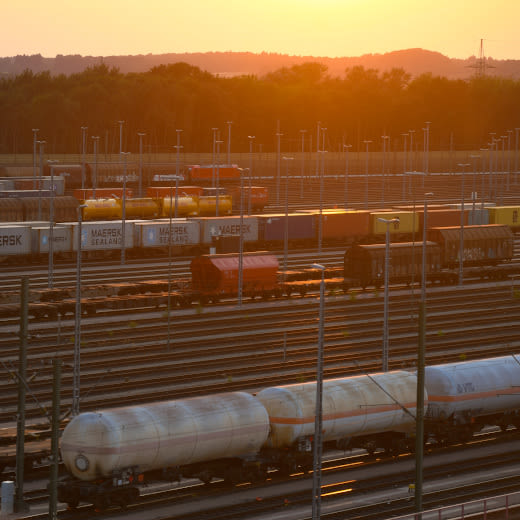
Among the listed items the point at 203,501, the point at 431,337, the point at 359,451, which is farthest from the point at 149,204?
the point at 203,501

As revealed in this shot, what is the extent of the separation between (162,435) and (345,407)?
749cm

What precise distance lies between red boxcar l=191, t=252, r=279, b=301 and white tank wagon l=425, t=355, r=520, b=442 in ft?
91.0

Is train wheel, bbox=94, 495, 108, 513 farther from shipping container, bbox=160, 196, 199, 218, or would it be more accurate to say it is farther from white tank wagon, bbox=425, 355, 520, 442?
shipping container, bbox=160, 196, 199, 218

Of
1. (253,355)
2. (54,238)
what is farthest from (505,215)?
(253,355)

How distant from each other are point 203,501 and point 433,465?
1007cm

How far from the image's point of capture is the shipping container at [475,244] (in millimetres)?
81750

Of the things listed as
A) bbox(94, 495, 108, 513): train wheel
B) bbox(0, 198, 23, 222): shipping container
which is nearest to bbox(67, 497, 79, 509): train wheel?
bbox(94, 495, 108, 513): train wheel

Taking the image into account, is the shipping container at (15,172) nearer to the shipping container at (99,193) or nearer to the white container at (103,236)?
the shipping container at (99,193)

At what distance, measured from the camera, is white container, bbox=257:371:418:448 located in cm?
3769

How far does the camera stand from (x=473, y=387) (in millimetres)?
43375

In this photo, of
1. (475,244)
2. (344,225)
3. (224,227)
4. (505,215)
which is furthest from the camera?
(505,215)

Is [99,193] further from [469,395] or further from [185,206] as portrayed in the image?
[469,395]

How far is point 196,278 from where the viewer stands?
7094cm

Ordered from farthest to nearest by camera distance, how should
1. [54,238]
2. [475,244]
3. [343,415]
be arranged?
[475,244]
[54,238]
[343,415]
